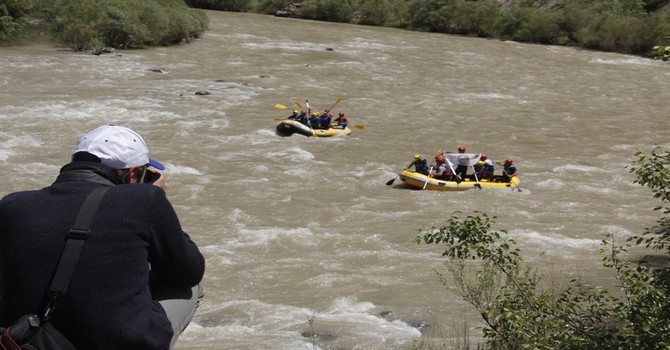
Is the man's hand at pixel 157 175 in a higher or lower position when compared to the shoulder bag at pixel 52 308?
higher

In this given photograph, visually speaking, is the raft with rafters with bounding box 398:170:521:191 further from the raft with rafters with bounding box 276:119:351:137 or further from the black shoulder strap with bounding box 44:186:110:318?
the black shoulder strap with bounding box 44:186:110:318

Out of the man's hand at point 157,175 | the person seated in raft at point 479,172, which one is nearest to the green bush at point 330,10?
the person seated in raft at point 479,172

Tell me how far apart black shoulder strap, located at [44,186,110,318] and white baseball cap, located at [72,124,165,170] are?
0.17 meters

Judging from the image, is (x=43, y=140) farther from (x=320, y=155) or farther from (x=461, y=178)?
(x=461, y=178)

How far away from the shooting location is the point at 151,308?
266 cm

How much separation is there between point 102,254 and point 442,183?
13558 mm

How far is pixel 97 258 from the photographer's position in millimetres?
2545

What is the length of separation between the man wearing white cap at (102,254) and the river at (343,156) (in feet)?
14.5

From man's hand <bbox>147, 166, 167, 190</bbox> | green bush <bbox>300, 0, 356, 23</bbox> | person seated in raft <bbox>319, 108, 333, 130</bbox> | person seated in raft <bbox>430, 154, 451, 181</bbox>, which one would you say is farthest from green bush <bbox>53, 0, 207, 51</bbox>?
man's hand <bbox>147, 166, 167, 190</bbox>

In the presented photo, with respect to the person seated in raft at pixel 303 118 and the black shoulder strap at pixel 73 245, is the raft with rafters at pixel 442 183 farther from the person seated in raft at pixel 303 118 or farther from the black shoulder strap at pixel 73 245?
the black shoulder strap at pixel 73 245

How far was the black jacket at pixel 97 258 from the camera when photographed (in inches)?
98.8

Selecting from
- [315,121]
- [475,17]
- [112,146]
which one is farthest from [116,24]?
[112,146]

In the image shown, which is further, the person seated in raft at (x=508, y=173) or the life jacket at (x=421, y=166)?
the person seated in raft at (x=508, y=173)

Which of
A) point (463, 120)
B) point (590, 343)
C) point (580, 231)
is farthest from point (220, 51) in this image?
point (590, 343)
